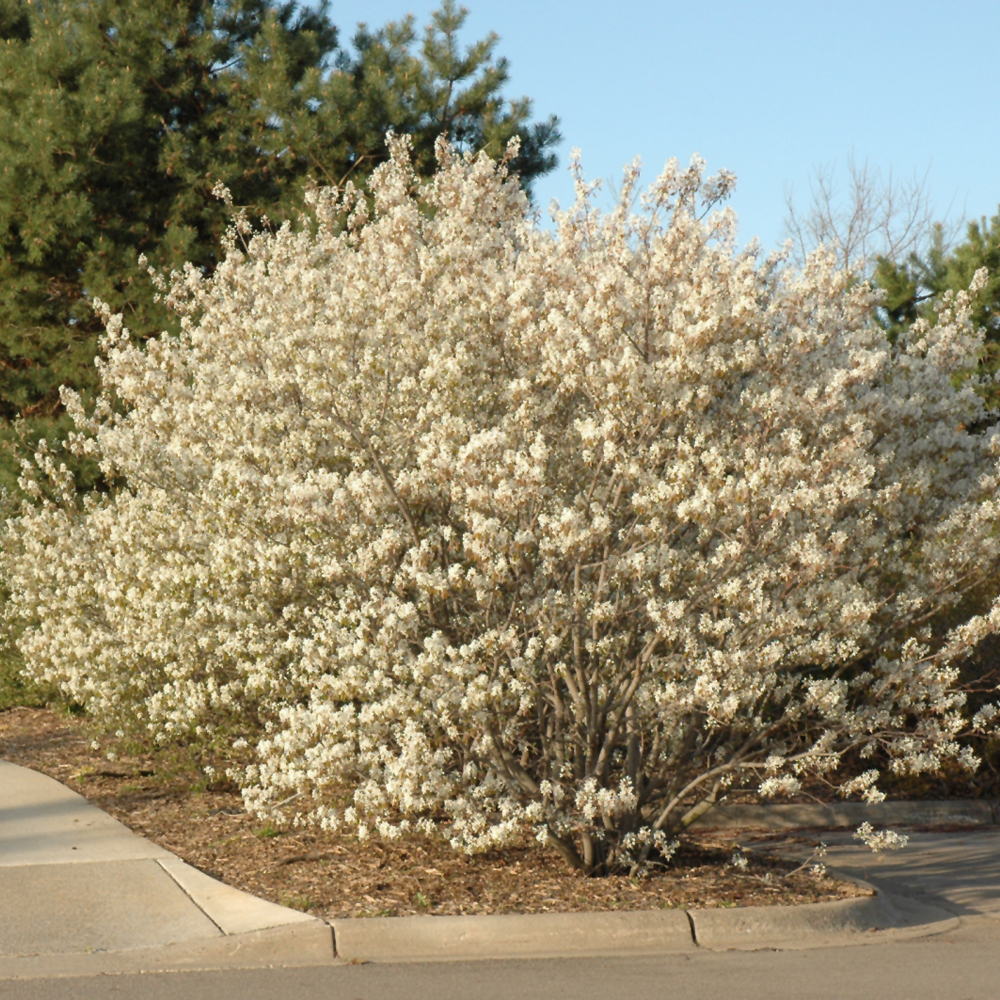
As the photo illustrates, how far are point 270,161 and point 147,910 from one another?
37.9ft

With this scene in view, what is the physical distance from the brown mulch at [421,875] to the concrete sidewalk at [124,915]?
0.90 ft

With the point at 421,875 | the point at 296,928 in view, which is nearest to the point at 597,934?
the point at 421,875

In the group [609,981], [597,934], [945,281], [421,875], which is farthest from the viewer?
[945,281]

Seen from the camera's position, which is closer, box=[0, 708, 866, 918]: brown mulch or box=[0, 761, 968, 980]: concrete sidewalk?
box=[0, 761, 968, 980]: concrete sidewalk

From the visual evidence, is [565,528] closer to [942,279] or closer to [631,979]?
[631,979]

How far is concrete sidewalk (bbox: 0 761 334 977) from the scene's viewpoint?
5.76 metres

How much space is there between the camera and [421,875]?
23.2 feet

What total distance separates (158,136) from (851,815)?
40.8 ft

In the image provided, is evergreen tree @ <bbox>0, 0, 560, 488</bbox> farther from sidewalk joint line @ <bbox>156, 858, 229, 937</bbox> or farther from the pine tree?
sidewalk joint line @ <bbox>156, 858, 229, 937</bbox>

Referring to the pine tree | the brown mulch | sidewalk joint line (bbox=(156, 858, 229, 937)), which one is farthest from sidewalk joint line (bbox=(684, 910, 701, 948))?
the pine tree

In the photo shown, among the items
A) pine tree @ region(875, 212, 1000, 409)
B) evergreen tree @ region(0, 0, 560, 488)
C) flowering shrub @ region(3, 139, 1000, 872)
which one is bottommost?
flowering shrub @ region(3, 139, 1000, 872)

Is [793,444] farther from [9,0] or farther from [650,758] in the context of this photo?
[9,0]

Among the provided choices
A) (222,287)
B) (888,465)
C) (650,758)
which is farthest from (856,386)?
(222,287)

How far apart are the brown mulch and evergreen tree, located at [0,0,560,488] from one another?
707 cm
